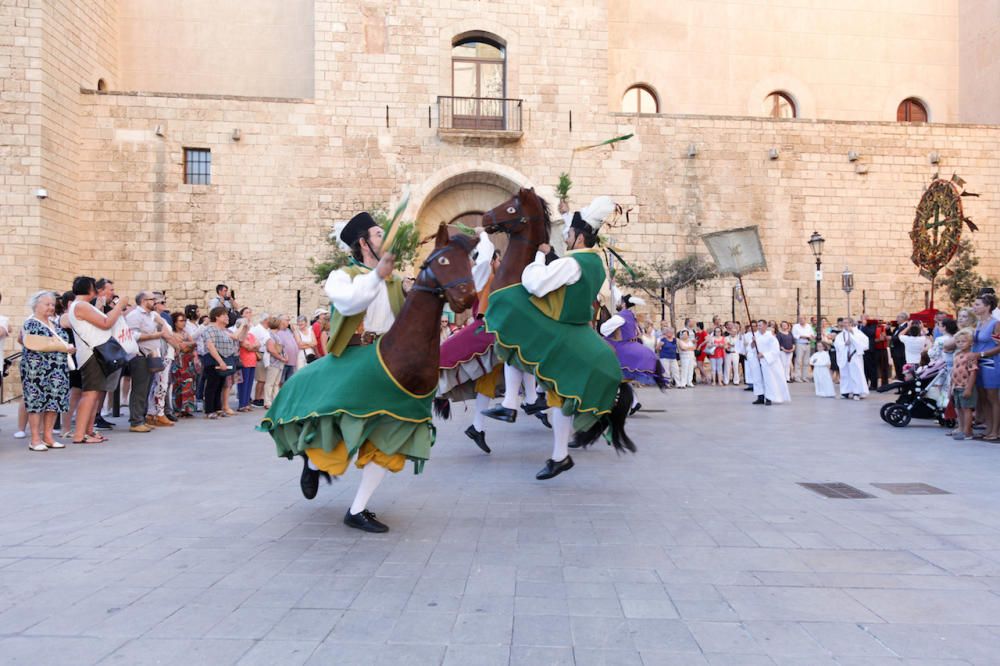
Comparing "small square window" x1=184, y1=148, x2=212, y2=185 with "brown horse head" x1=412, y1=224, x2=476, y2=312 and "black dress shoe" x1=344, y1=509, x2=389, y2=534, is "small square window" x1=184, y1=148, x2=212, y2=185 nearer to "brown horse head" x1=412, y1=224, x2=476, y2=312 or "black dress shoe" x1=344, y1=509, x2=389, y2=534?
"brown horse head" x1=412, y1=224, x2=476, y2=312

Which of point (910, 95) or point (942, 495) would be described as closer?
point (942, 495)

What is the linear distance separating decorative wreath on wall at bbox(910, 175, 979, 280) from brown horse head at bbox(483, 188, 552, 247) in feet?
34.2

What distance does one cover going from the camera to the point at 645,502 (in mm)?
5754

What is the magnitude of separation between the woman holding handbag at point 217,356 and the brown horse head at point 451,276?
802 centimetres

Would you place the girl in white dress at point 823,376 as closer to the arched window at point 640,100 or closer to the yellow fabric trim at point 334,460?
the arched window at point 640,100

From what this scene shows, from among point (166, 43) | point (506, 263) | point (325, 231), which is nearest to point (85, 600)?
point (506, 263)

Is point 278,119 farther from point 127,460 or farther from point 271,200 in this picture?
point 127,460

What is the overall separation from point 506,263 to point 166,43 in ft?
78.5

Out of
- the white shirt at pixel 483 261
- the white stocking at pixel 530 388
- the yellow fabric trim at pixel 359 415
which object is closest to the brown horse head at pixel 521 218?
the white shirt at pixel 483 261

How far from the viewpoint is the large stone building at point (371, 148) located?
2103cm

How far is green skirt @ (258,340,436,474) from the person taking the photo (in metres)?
4.47

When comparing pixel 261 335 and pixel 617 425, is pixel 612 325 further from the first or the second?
pixel 261 335

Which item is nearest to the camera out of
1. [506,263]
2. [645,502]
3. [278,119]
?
[645,502]

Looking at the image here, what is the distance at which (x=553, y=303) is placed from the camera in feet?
20.5
